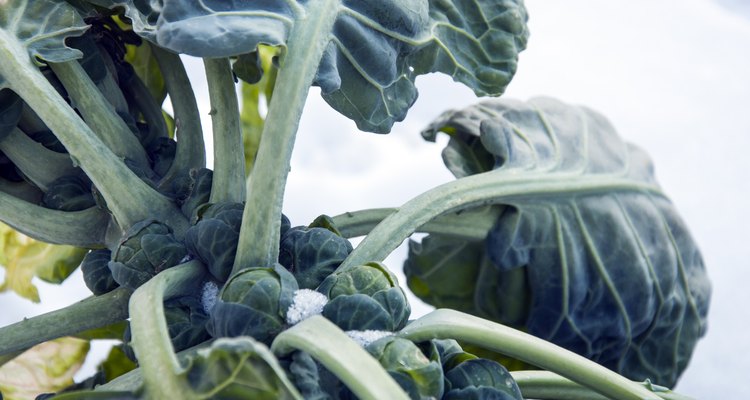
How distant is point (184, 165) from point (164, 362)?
21.8 inches

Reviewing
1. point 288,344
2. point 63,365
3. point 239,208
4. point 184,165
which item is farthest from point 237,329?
point 63,365

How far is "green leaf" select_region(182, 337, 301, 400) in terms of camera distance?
0.93 meters

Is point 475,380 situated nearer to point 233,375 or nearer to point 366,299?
point 366,299

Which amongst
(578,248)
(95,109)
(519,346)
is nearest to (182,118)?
(95,109)

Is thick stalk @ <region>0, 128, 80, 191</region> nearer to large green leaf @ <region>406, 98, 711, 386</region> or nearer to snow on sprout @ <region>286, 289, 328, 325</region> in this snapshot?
snow on sprout @ <region>286, 289, 328, 325</region>

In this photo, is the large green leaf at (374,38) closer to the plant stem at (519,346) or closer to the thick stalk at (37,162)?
the thick stalk at (37,162)

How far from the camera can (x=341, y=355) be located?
936 mm

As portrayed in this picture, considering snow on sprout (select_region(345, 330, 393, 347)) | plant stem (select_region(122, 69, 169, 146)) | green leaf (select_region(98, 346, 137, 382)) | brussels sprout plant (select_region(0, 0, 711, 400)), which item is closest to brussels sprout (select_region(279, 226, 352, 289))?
brussels sprout plant (select_region(0, 0, 711, 400))

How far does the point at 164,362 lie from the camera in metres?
0.97

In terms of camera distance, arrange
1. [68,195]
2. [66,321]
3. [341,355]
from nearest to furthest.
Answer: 1. [341,355]
2. [66,321]
3. [68,195]

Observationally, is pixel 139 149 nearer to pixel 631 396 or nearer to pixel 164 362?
pixel 164 362

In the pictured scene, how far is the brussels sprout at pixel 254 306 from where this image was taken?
1089 millimetres

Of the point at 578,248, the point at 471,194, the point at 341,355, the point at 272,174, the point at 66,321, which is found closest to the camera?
the point at 341,355

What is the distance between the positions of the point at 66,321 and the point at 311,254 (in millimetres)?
381
